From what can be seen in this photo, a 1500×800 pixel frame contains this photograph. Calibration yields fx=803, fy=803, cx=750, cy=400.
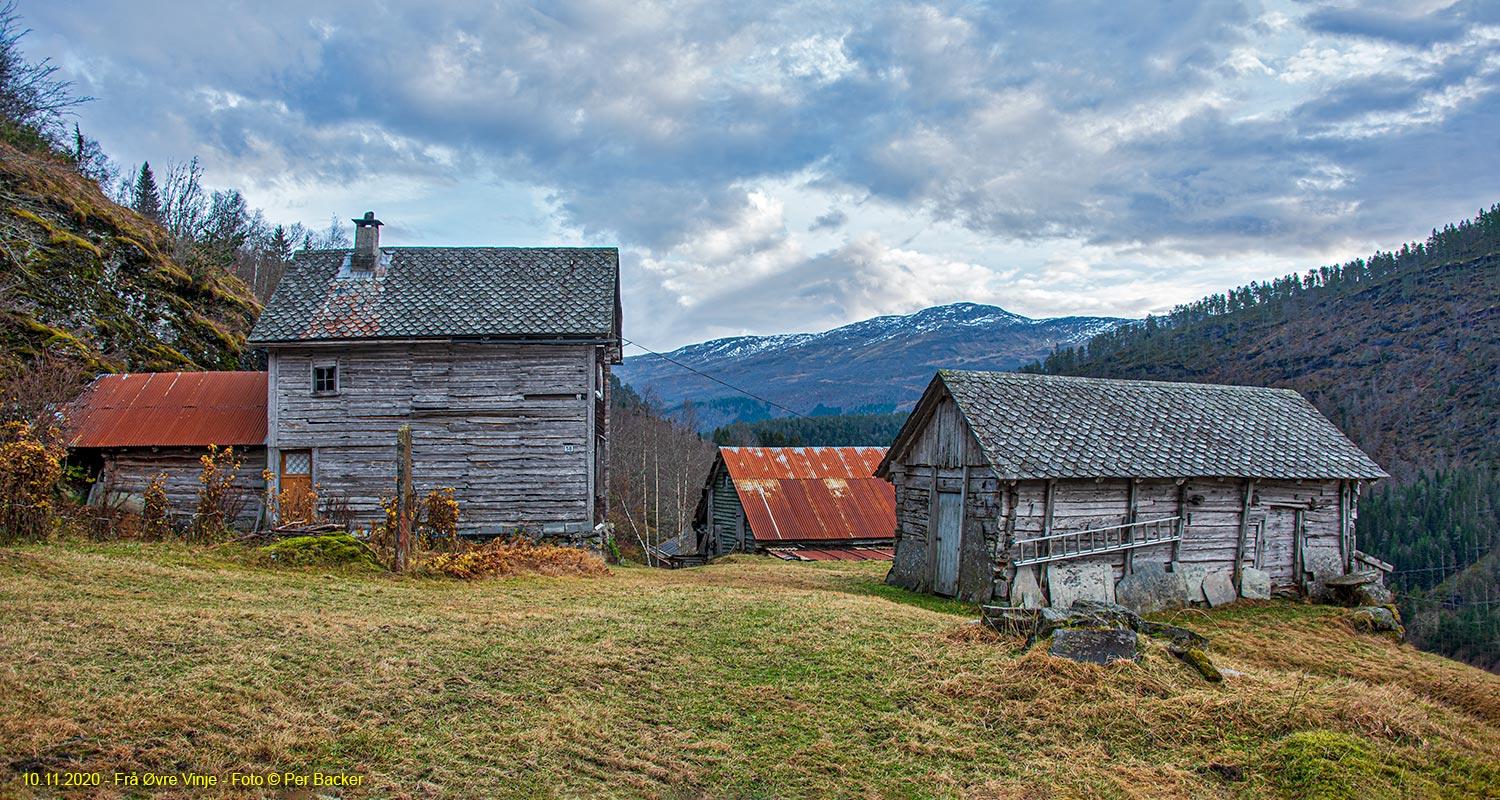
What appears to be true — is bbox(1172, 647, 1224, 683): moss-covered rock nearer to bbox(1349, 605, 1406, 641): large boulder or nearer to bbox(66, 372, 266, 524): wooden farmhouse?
bbox(1349, 605, 1406, 641): large boulder

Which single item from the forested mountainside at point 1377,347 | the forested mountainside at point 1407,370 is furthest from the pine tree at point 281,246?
the forested mountainside at point 1377,347

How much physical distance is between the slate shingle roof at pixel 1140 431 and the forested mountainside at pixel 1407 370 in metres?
44.2

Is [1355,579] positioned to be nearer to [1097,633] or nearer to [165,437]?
[1097,633]

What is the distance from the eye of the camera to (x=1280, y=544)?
19.9 m

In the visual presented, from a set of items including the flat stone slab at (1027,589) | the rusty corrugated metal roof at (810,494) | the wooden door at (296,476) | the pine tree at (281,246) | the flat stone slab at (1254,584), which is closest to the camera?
the flat stone slab at (1027,589)

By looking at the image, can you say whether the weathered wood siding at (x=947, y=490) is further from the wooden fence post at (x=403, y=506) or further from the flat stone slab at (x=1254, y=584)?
the wooden fence post at (x=403, y=506)

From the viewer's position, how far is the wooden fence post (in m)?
15.5

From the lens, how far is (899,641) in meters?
10.5

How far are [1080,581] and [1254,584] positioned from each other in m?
5.64

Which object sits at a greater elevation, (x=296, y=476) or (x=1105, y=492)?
(x=1105, y=492)

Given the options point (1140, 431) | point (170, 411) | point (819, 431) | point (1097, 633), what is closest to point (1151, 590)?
point (1140, 431)

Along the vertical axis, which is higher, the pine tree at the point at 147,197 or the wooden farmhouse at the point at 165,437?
the pine tree at the point at 147,197

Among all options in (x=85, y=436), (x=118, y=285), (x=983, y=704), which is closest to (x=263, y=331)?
(x=85, y=436)

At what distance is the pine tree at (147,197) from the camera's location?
42.3 meters
